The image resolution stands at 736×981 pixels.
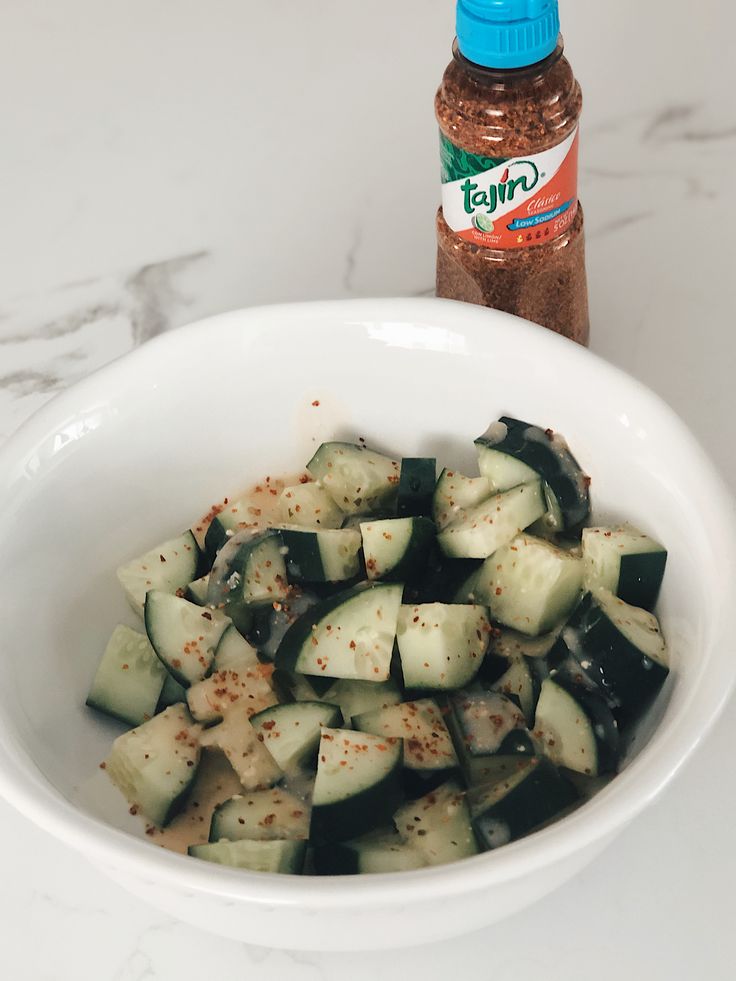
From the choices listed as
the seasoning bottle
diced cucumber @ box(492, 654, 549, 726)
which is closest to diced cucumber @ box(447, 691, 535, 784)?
diced cucumber @ box(492, 654, 549, 726)

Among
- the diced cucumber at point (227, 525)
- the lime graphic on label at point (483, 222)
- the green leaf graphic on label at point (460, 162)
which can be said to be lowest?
the diced cucumber at point (227, 525)

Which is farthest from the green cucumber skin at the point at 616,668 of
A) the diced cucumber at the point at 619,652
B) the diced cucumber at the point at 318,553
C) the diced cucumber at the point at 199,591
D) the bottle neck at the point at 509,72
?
the bottle neck at the point at 509,72

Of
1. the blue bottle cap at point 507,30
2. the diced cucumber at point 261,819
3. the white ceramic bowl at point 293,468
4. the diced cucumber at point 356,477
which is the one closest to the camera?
the white ceramic bowl at point 293,468

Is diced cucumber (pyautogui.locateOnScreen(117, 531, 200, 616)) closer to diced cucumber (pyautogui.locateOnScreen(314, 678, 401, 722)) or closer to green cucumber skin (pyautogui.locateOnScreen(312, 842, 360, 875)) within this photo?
diced cucumber (pyautogui.locateOnScreen(314, 678, 401, 722))

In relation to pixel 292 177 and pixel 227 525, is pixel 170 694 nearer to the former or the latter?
pixel 227 525

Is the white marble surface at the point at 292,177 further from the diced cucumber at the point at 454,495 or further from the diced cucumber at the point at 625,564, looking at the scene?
the diced cucumber at the point at 454,495

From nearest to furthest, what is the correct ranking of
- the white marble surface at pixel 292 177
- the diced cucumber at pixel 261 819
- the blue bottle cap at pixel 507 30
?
1. the diced cucumber at pixel 261 819
2. the blue bottle cap at pixel 507 30
3. the white marble surface at pixel 292 177
